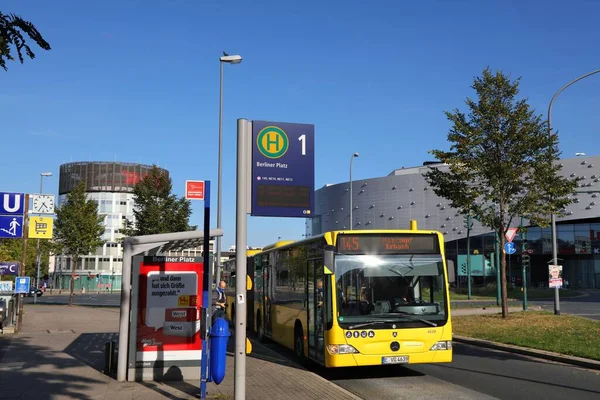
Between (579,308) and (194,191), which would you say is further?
(579,308)

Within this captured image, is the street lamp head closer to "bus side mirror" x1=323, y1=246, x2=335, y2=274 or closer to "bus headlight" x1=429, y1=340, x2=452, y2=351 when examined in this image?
"bus side mirror" x1=323, y1=246, x2=335, y2=274

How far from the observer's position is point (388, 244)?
37.7 ft

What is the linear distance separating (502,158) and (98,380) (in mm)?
17356

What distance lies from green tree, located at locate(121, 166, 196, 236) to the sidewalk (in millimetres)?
17617

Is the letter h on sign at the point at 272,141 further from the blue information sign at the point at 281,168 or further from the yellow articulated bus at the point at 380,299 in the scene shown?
the yellow articulated bus at the point at 380,299

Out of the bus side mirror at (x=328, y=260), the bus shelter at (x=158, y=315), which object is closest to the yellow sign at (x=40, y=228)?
the bus shelter at (x=158, y=315)

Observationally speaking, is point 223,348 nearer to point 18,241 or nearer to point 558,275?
point 558,275

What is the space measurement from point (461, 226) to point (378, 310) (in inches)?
2712

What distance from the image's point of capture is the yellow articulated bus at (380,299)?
10852 mm

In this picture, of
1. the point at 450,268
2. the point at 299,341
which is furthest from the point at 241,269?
the point at 299,341

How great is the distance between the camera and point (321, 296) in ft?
37.9

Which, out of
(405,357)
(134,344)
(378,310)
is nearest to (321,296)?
(378,310)

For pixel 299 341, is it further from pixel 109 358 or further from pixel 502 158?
pixel 502 158

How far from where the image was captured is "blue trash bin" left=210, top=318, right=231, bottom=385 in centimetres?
923
